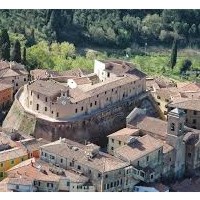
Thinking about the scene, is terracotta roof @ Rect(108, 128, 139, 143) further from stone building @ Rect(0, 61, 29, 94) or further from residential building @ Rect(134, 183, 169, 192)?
stone building @ Rect(0, 61, 29, 94)

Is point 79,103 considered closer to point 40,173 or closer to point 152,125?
point 152,125

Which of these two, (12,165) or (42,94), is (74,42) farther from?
(12,165)

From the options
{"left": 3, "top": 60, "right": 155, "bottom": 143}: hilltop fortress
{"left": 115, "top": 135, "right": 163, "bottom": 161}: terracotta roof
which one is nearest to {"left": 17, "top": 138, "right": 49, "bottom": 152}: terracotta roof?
{"left": 3, "top": 60, "right": 155, "bottom": 143}: hilltop fortress

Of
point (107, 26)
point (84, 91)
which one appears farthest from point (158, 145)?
point (107, 26)

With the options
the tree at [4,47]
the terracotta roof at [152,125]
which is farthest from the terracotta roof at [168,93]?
the tree at [4,47]

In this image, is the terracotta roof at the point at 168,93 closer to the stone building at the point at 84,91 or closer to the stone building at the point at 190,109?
the stone building at the point at 84,91

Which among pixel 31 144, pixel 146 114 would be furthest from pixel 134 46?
pixel 31 144

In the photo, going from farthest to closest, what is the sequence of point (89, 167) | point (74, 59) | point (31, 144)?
point (74, 59)
point (31, 144)
point (89, 167)
